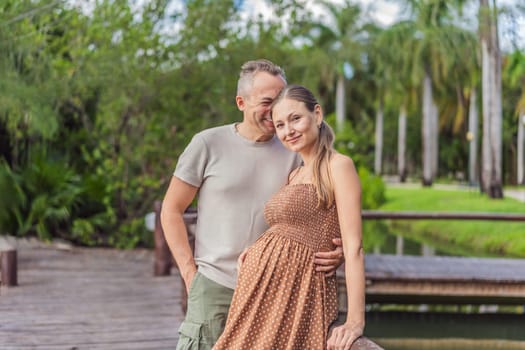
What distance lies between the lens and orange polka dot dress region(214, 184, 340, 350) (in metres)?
2.38

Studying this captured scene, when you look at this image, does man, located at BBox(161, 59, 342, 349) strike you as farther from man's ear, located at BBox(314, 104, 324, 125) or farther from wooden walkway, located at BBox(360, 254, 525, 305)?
wooden walkway, located at BBox(360, 254, 525, 305)

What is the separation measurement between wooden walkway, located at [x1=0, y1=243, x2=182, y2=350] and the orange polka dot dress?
124 inches

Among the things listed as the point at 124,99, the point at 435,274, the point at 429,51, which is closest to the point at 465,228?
the point at 124,99

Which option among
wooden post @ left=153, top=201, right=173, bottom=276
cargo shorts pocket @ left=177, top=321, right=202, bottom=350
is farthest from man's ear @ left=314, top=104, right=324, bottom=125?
wooden post @ left=153, top=201, right=173, bottom=276

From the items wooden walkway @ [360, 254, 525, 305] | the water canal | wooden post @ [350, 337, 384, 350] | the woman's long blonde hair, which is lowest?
the water canal

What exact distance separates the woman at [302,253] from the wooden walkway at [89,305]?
3174 mm

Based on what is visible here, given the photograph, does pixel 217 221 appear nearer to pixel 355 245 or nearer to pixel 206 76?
pixel 355 245

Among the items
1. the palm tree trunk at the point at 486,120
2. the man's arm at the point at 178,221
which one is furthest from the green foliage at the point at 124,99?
the palm tree trunk at the point at 486,120

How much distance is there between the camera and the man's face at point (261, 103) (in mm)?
2678

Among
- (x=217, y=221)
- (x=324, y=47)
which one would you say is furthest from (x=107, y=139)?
(x=324, y=47)

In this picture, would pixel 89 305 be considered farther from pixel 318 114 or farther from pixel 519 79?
pixel 519 79

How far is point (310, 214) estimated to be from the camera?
2393 millimetres

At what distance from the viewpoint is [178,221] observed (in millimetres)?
2904

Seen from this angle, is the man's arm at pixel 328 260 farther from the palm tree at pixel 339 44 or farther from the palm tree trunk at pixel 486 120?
the palm tree at pixel 339 44
